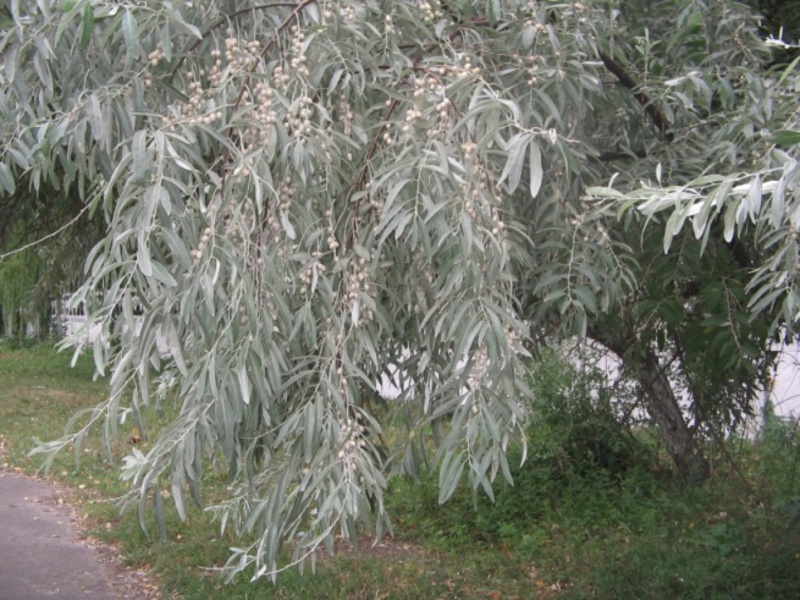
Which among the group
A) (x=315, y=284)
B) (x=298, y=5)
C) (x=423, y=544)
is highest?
(x=298, y=5)

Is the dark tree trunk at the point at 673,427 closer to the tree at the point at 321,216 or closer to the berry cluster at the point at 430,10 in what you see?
the tree at the point at 321,216

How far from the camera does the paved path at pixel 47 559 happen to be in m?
6.77

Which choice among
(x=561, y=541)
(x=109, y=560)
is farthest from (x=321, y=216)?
(x=109, y=560)

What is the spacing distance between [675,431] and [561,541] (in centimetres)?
138

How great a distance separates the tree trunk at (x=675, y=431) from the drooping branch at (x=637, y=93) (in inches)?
134

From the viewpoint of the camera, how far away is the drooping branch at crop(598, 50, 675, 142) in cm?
383

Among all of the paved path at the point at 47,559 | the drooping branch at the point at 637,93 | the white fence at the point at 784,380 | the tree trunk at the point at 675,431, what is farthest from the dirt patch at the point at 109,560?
the drooping branch at the point at 637,93

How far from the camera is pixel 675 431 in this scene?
7719mm

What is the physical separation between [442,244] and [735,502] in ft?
17.7

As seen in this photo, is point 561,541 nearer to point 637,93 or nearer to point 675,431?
point 675,431

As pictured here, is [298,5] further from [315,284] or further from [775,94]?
[775,94]

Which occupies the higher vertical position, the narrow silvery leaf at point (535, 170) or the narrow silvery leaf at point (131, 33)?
the narrow silvery leaf at point (131, 33)

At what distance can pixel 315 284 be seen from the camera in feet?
8.38

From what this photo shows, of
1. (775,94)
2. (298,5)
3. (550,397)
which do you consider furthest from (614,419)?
(298,5)
